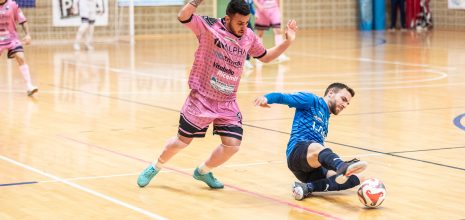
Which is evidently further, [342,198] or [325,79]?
[325,79]

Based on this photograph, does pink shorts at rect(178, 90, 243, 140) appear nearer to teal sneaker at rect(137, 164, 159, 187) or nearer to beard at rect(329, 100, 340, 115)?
teal sneaker at rect(137, 164, 159, 187)

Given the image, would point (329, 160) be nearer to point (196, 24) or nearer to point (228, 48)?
point (228, 48)

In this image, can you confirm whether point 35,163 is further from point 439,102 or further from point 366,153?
point 439,102

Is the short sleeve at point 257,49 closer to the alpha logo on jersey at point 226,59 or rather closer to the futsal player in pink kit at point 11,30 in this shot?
the alpha logo on jersey at point 226,59

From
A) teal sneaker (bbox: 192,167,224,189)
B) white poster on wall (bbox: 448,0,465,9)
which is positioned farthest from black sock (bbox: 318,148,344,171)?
white poster on wall (bbox: 448,0,465,9)

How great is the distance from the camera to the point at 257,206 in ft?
26.0

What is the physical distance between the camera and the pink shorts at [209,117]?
8.34 metres

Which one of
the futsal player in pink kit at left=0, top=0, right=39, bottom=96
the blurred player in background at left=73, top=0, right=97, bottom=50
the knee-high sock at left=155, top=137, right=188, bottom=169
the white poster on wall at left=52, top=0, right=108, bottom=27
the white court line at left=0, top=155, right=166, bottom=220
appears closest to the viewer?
the white court line at left=0, top=155, right=166, bottom=220

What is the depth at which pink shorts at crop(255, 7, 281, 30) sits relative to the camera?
20922 mm

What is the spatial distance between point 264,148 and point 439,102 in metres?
4.63

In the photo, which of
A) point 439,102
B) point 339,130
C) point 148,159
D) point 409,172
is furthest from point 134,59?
point 409,172

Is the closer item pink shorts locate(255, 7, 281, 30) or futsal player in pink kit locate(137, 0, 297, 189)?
futsal player in pink kit locate(137, 0, 297, 189)

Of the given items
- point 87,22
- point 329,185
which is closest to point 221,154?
point 329,185

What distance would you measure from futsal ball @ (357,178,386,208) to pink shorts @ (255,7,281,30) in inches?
527
